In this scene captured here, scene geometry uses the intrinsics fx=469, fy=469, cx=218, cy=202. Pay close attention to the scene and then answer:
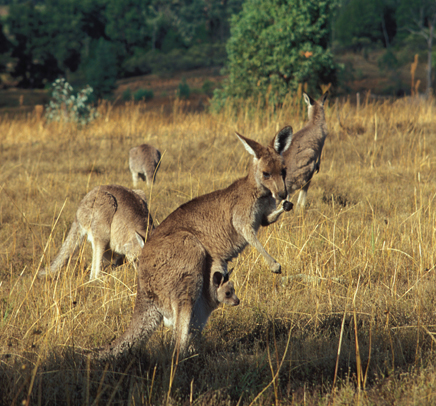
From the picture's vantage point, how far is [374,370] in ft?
9.36

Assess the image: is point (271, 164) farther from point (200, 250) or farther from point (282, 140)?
point (200, 250)

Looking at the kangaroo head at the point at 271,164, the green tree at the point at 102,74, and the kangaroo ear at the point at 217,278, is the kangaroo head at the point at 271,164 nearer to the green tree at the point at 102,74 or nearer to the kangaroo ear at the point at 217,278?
the kangaroo ear at the point at 217,278

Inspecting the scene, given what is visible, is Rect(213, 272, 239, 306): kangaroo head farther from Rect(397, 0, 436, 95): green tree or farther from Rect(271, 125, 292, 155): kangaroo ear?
Rect(397, 0, 436, 95): green tree

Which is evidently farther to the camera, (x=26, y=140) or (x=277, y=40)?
(x=277, y=40)

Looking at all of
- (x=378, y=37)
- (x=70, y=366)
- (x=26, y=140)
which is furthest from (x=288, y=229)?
(x=378, y=37)

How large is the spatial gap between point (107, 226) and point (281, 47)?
43.0 feet

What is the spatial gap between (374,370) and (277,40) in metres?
14.7

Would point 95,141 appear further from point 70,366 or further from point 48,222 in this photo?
point 70,366

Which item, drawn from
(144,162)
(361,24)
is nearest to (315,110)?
(144,162)

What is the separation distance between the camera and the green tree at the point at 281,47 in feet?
51.1

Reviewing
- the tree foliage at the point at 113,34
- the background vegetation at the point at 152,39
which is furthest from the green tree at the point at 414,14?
the tree foliage at the point at 113,34

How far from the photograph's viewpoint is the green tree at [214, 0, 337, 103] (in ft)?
51.1

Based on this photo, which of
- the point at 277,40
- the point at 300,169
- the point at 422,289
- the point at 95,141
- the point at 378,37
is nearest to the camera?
the point at 422,289

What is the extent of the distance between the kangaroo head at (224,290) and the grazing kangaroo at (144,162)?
496 cm
